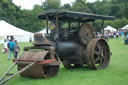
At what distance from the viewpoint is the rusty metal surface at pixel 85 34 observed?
888 centimetres

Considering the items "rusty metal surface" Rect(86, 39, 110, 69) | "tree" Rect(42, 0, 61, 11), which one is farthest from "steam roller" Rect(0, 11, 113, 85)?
"tree" Rect(42, 0, 61, 11)

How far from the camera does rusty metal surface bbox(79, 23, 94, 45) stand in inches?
349

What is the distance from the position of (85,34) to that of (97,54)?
3.26 feet

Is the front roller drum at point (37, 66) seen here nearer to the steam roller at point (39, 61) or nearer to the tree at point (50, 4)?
the steam roller at point (39, 61)

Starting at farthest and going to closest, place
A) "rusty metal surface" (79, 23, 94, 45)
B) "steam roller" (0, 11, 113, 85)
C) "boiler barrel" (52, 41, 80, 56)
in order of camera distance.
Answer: "rusty metal surface" (79, 23, 94, 45), "boiler barrel" (52, 41, 80, 56), "steam roller" (0, 11, 113, 85)

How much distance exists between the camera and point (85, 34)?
911 centimetres

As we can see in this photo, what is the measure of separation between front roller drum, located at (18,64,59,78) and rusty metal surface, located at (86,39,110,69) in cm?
161

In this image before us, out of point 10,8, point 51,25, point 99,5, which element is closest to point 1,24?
point 51,25

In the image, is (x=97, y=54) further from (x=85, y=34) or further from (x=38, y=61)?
(x=38, y=61)

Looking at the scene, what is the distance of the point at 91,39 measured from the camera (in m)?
9.48

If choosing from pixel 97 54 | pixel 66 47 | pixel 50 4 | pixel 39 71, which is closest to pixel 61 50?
pixel 66 47

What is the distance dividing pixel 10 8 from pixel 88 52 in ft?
200

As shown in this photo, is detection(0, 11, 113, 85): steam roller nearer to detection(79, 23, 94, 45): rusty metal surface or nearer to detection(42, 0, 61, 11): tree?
detection(79, 23, 94, 45): rusty metal surface

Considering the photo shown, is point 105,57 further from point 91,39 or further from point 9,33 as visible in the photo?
point 9,33
